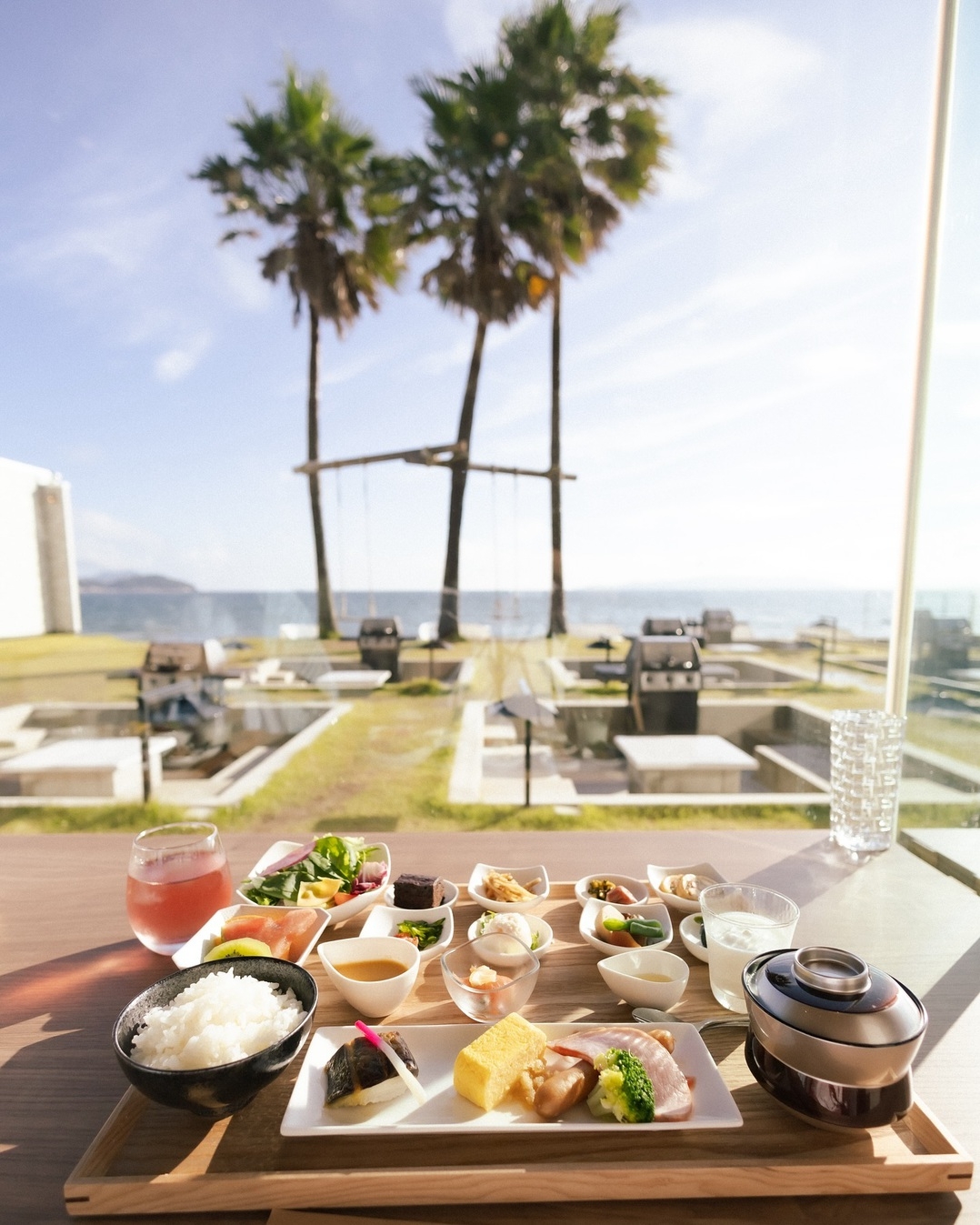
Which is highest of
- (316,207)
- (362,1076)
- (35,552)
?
(316,207)

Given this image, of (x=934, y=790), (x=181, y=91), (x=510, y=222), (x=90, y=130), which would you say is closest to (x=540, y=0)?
(x=510, y=222)

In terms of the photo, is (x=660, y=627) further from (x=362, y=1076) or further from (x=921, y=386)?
(x=362, y=1076)

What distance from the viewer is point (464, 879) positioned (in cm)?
97

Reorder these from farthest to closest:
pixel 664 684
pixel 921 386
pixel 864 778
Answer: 1. pixel 664 684
2. pixel 921 386
3. pixel 864 778

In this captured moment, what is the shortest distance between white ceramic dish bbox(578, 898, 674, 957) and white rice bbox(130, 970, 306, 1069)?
1.12 feet

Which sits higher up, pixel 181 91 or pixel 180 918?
pixel 181 91

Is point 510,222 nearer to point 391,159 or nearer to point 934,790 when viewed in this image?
point 391,159

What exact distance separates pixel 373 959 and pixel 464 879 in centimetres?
30

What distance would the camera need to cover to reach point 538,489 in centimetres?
398

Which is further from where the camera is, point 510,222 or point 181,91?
point 510,222

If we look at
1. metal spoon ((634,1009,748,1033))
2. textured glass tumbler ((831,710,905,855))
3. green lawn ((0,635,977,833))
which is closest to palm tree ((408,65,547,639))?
green lawn ((0,635,977,833))

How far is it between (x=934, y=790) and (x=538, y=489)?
2.90 m

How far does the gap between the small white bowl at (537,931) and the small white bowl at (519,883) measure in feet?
0.12

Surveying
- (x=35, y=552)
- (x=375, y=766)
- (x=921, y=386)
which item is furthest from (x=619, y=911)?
(x=35, y=552)
